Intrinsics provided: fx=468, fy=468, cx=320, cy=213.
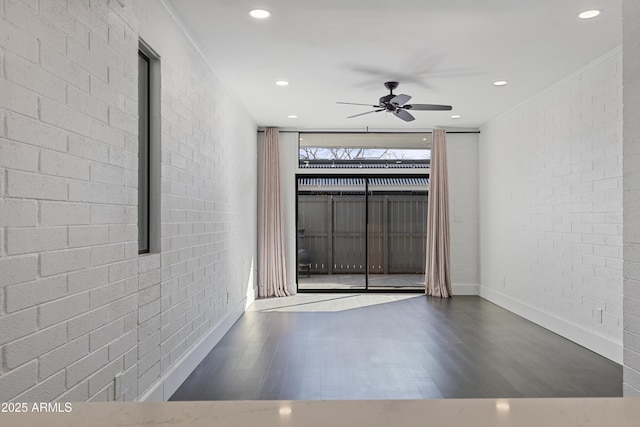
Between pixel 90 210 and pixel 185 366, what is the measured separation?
6.46 ft

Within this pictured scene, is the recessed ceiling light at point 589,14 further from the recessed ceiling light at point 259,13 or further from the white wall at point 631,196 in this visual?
the recessed ceiling light at point 259,13

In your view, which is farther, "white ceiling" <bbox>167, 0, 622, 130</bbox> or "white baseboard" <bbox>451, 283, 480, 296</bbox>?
"white baseboard" <bbox>451, 283, 480, 296</bbox>

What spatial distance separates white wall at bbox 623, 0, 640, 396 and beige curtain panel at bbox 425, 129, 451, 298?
523 cm

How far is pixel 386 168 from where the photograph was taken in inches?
321

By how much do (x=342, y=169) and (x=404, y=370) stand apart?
4.76 metres

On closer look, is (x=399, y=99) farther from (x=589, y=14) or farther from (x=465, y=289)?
(x=465, y=289)

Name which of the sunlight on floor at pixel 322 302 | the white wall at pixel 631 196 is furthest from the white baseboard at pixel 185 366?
the white wall at pixel 631 196

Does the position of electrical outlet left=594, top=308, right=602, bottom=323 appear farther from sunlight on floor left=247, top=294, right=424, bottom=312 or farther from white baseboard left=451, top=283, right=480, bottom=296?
white baseboard left=451, top=283, right=480, bottom=296

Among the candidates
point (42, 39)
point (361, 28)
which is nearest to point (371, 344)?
point (361, 28)

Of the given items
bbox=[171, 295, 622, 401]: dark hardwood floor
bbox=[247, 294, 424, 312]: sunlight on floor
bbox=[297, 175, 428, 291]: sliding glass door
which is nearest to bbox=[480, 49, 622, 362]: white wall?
bbox=[171, 295, 622, 401]: dark hardwood floor

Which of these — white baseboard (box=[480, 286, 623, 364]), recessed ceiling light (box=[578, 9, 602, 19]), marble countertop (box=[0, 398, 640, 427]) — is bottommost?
white baseboard (box=[480, 286, 623, 364])

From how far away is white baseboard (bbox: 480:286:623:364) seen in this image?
4.27 m

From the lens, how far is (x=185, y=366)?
373 centimetres

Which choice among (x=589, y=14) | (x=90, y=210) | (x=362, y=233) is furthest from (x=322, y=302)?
(x=90, y=210)
